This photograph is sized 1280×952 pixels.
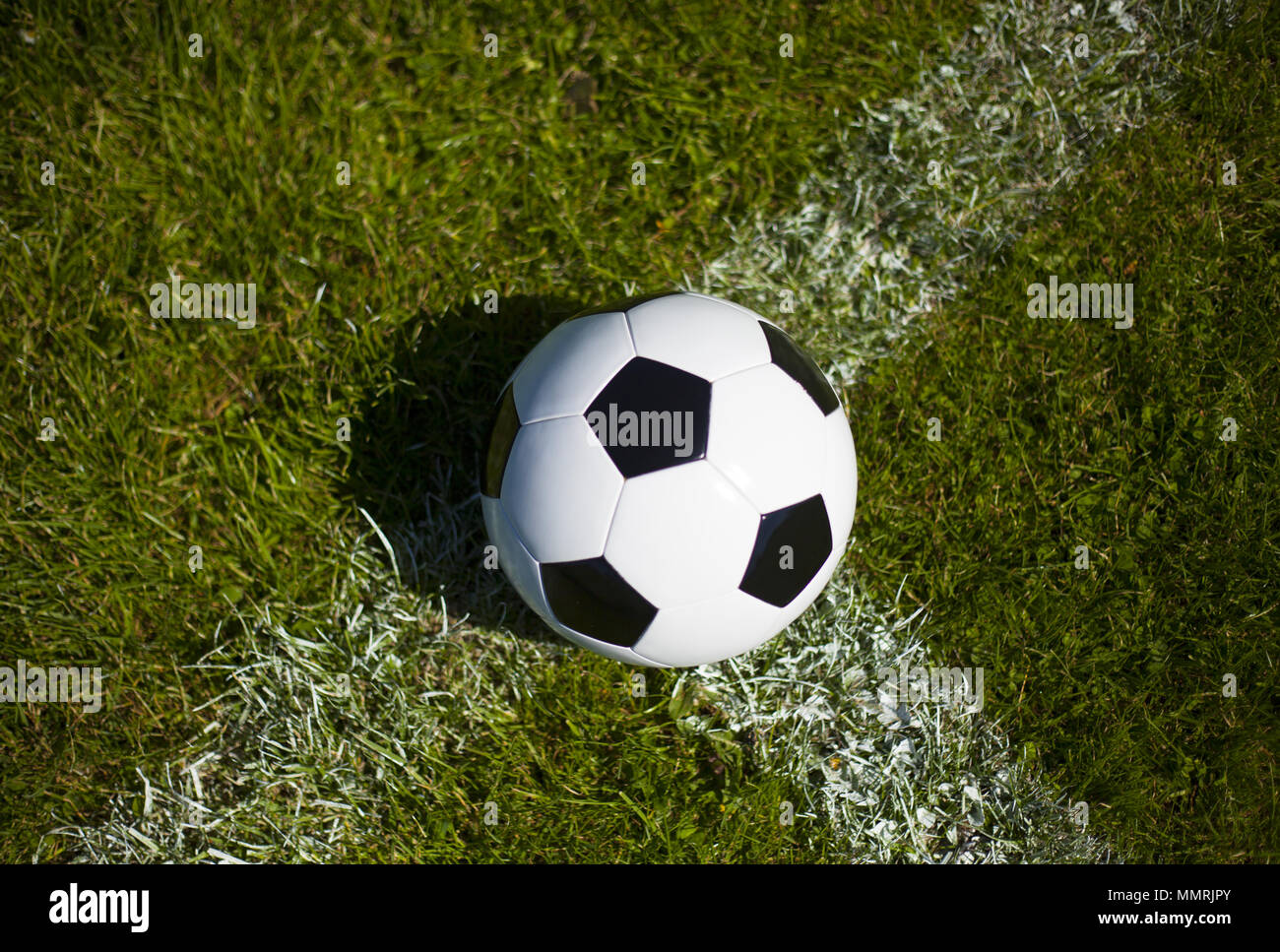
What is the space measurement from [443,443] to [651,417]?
151 cm

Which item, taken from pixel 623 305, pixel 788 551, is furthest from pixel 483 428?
pixel 788 551

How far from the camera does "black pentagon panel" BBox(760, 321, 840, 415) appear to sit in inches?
121

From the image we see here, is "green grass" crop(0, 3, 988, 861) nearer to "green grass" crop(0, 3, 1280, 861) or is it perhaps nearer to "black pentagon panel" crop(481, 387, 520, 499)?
"green grass" crop(0, 3, 1280, 861)

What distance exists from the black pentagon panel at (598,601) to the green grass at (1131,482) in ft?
4.70

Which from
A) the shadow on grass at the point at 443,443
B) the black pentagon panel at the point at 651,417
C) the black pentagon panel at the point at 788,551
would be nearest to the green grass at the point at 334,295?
the shadow on grass at the point at 443,443

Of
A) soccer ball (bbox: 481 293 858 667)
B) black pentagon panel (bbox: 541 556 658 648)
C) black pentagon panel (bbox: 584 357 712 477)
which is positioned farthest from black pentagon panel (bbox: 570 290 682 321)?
black pentagon panel (bbox: 541 556 658 648)

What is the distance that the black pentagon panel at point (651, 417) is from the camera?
2.79 m

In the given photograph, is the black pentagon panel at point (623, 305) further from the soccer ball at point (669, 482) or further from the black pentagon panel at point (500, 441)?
the black pentagon panel at point (500, 441)

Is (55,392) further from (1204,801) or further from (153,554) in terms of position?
(1204,801)

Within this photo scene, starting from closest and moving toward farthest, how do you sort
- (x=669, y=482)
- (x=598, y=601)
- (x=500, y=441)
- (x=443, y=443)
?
(x=669, y=482) → (x=598, y=601) → (x=500, y=441) → (x=443, y=443)

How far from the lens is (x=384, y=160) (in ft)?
13.8

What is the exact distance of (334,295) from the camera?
13.4ft

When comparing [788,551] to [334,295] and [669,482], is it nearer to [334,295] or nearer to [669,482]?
[669,482]
